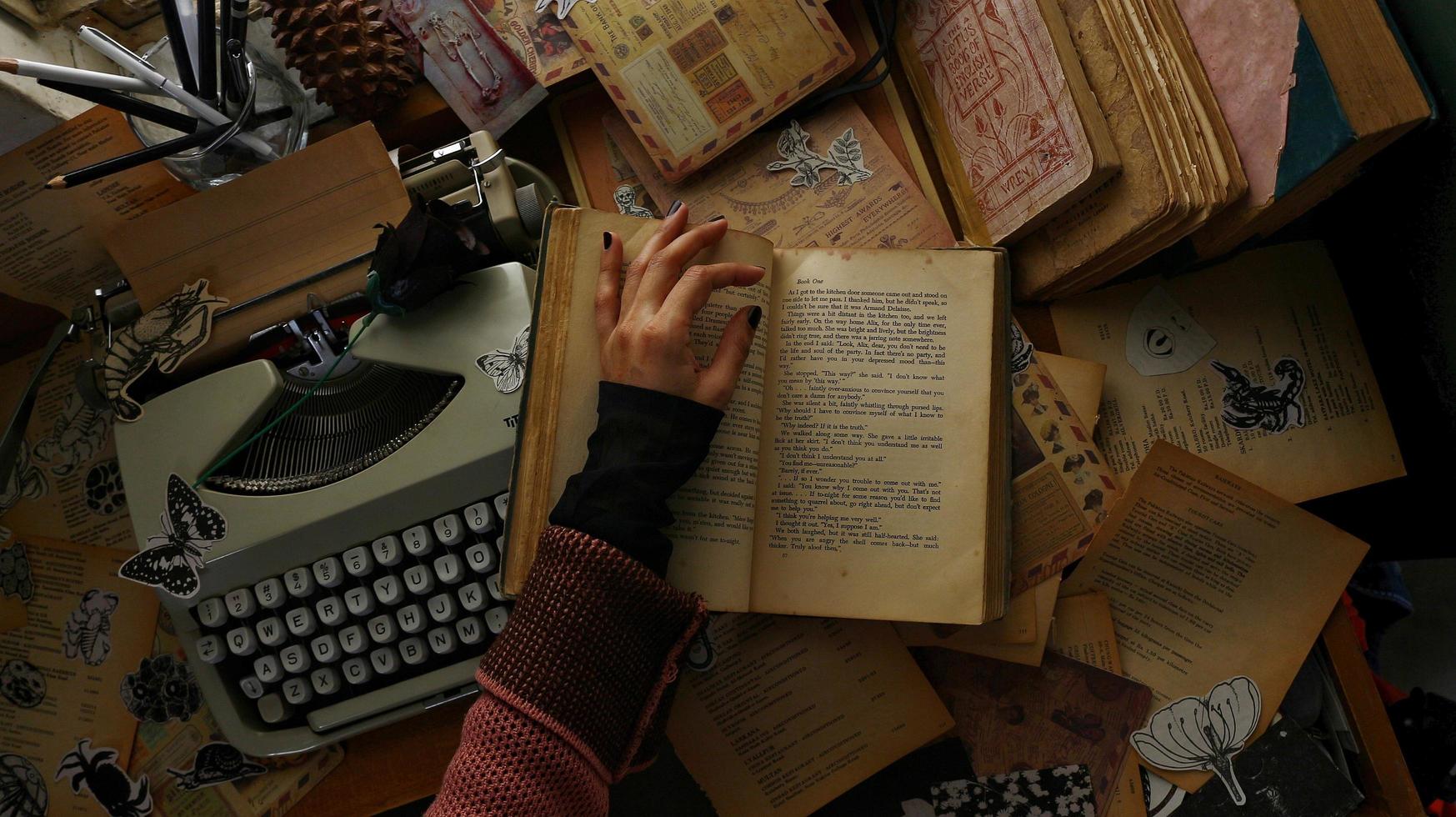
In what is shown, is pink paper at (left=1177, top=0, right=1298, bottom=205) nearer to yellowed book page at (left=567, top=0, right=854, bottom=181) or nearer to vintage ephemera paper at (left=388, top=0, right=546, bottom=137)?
yellowed book page at (left=567, top=0, right=854, bottom=181)

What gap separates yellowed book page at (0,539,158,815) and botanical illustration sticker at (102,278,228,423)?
10.8 inches

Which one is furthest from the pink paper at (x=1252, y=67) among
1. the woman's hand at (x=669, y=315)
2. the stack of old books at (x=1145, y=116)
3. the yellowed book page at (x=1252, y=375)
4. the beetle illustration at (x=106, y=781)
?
the beetle illustration at (x=106, y=781)

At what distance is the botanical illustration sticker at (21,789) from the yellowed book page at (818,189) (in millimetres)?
988

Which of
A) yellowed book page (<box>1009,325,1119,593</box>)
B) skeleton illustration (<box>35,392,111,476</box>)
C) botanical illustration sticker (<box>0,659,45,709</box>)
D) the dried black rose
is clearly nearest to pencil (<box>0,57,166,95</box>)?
the dried black rose

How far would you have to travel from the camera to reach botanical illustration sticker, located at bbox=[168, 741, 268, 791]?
40.5 inches

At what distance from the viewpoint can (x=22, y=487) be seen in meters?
1.09

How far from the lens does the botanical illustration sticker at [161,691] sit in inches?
41.2

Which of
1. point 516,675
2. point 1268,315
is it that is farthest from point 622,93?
point 1268,315

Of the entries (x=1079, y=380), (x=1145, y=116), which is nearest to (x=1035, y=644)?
(x=1079, y=380)

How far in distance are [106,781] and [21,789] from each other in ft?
0.35

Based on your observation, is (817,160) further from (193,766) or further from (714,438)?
(193,766)

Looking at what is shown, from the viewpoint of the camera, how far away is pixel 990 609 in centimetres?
86

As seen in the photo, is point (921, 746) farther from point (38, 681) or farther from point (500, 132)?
point (38, 681)

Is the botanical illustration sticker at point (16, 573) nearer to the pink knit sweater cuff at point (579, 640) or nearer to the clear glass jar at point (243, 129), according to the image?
the clear glass jar at point (243, 129)
